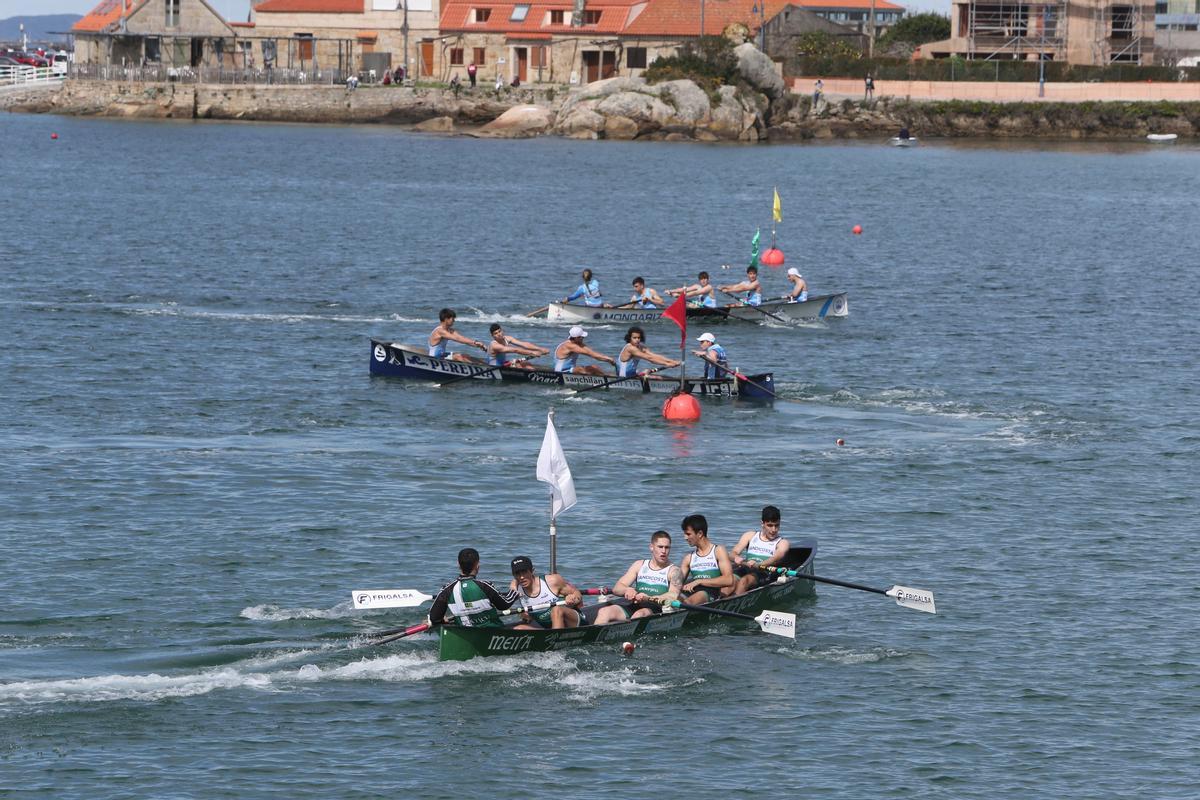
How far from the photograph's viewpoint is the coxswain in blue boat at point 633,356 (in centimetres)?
4556

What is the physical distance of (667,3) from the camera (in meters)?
162

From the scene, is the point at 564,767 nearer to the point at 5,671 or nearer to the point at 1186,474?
the point at 5,671

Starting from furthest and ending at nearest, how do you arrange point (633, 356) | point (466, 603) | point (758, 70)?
point (758, 70), point (633, 356), point (466, 603)

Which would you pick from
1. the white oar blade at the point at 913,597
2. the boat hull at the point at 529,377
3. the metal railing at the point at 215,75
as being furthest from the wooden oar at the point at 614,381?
the metal railing at the point at 215,75

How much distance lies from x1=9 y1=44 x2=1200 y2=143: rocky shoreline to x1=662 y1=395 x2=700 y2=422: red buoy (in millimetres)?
105541

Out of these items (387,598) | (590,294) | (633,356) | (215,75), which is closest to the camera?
(387,598)

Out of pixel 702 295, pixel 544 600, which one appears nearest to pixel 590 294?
pixel 702 295

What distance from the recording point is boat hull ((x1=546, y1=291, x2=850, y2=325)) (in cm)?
5766

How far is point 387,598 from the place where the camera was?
2694 centimetres

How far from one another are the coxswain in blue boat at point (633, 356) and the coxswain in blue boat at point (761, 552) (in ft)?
50.7

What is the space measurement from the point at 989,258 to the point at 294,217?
122 feet

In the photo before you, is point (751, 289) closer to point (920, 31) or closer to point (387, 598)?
point (387, 598)

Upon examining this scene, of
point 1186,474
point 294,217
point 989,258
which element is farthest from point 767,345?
point 294,217

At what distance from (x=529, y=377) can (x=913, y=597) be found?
20.0 meters
